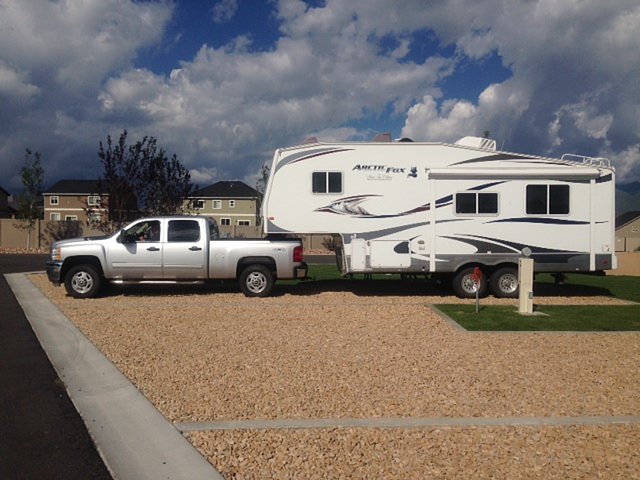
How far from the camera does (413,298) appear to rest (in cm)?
1382

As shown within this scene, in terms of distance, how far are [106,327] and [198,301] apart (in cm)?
329

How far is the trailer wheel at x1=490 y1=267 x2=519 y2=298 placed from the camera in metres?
13.5

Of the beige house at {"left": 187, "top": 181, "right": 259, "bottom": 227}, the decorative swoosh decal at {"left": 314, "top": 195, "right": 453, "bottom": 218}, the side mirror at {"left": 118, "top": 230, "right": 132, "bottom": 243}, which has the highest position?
the beige house at {"left": 187, "top": 181, "right": 259, "bottom": 227}

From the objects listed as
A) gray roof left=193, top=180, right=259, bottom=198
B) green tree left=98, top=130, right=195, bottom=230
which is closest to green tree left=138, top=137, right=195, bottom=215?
A: green tree left=98, top=130, right=195, bottom=230

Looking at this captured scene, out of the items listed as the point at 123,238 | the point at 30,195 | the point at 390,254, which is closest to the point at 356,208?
the point at 390,254

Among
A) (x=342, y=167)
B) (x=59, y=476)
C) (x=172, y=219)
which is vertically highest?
(x=342, y=167)

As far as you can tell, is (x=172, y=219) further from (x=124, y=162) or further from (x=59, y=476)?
(x=124, y=162)

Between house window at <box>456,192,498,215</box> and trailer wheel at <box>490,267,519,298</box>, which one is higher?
house window at <box>456,192,498,215</box>

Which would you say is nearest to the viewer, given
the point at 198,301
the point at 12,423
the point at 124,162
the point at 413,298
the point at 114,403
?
the point at 12,423

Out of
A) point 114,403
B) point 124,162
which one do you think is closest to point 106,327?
point 114,403

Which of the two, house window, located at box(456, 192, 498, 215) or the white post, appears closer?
the white post

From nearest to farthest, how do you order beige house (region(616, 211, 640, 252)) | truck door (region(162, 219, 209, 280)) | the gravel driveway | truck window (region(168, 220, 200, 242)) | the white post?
the gravel driveway
the white post
truck door (region(162, 219, 209, 280))
truck window (region(168, 220, 200, 242))
beige house (region(616, 211, 640, 252))

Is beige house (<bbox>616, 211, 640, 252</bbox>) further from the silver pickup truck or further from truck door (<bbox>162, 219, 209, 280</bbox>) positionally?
truck door (<bbox>162, 219, 209, 280</bbox>)

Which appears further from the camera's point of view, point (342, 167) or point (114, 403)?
point (342, 167)
